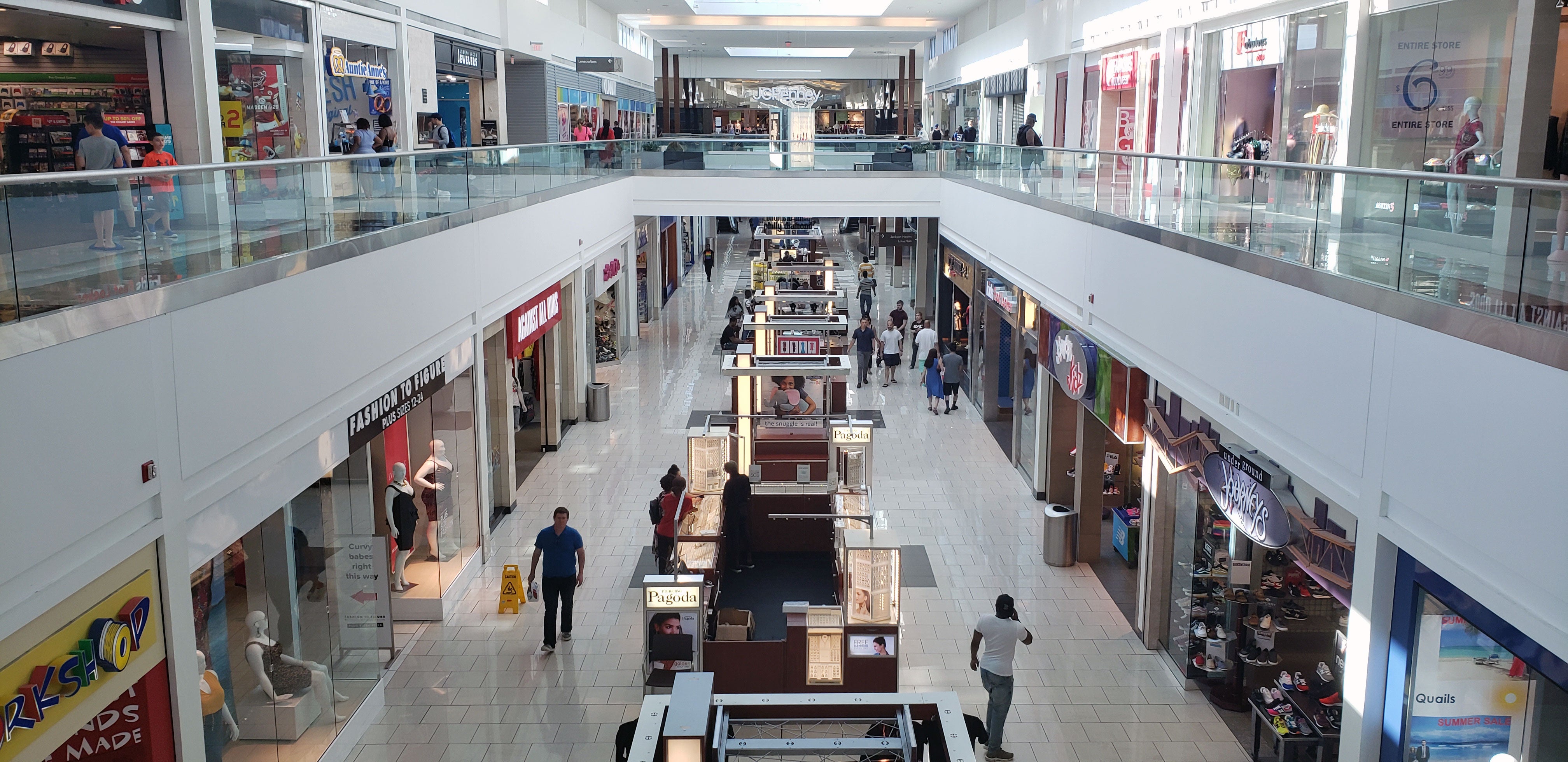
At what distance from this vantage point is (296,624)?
8.40 m

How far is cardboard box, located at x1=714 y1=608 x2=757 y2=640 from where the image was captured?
31.7 ft

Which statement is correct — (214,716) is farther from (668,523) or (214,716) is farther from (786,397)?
(786,397)

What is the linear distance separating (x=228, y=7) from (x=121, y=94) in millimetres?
2436

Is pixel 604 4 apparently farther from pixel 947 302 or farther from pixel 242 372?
pixel 242 372

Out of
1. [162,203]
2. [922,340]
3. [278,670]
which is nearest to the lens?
[162,203]

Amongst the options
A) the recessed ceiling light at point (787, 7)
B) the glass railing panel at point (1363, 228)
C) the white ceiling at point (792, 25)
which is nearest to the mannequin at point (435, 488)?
the glass railing panel at point (1363, 228)

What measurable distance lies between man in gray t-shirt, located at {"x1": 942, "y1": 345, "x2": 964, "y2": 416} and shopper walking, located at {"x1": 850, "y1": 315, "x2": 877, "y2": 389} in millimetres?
2424

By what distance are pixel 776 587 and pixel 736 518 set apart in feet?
2.84

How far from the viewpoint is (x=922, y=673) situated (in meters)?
10.2

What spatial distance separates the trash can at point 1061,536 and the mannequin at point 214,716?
8.64 metres

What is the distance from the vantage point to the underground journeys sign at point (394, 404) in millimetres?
8992

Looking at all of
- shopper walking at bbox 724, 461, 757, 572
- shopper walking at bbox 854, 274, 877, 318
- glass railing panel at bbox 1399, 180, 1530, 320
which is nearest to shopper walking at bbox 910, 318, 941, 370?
shopper walking at bbox 854, 274, 877, 318

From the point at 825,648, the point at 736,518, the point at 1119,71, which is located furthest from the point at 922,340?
the point at 825,648

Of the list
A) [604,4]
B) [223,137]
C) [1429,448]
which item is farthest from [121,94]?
[604,4]
